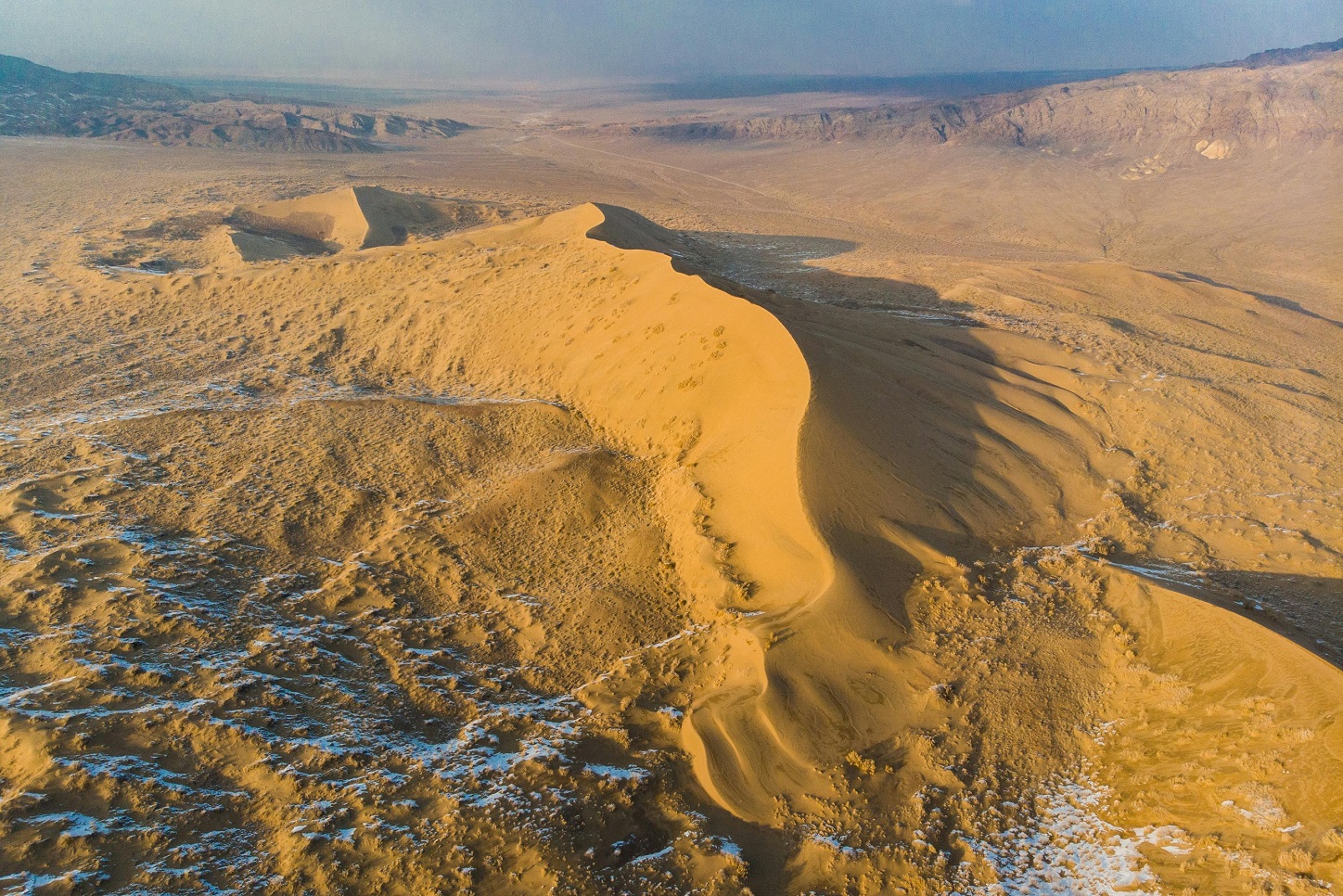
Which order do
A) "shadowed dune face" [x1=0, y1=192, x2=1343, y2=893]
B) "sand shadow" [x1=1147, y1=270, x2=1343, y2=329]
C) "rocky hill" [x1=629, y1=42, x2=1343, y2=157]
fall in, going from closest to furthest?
"shadowed dune face" [x1=0, y1=192, x2=1343, y2=893]
"sand shadow" [x1=1147, y1=270, x2=1343, y2=329]
"rocky hill" [x1=629, y1=42, x2=1343, y2=157]

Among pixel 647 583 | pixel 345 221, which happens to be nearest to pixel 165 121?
pixel 345 221

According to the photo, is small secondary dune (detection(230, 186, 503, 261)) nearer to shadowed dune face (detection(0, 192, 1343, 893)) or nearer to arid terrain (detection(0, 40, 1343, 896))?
arid terrain (detection(0, 40, 1343, 896))

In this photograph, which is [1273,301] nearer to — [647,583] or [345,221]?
[647,583]

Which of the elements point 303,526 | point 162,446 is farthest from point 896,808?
point 162,446

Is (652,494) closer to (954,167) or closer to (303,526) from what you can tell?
(303,526)

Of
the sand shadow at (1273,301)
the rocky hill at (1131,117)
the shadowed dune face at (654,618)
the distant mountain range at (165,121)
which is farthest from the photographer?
the distant mountain range at (165,121)

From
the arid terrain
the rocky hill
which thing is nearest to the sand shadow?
the arid terrain

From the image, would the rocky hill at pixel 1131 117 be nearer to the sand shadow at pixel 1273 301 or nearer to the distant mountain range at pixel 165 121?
the distant mountain range at pixel 165 121

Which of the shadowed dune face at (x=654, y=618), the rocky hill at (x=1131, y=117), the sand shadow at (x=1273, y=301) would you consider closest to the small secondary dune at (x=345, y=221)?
the shadowed dune face at (x=654, y=618)
